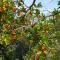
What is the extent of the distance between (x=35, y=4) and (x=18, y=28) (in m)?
0.94

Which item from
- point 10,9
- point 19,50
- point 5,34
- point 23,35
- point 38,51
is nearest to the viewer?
A: point 38,51

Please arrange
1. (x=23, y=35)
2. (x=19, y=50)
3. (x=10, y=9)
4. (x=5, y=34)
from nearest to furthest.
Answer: (x=5, y=34) < (x=10, y=9) < (x=23, y=35) < (x=19, y=50)

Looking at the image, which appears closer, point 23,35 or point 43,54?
point 43,54

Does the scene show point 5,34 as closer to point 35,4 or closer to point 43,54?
point 43,54

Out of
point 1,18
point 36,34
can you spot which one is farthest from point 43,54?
point 1,18

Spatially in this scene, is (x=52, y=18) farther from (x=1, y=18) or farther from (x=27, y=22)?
(x=1, y=18)

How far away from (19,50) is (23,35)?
10.3 meters

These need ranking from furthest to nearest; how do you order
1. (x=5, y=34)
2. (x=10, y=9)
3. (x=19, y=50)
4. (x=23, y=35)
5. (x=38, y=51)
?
1. (x=19, y=50)
2. (x=23, y=35)
3. (x=10, y=9)
4. (x=5, y=34)
5. (x=38, y=51)

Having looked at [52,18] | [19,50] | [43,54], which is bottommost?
[19,50]

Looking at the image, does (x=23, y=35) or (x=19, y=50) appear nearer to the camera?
(x=23, y=35)

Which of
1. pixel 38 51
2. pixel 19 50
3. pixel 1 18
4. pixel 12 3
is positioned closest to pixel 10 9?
pixel 12 3

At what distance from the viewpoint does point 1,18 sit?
6262mm

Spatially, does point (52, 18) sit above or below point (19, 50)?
above

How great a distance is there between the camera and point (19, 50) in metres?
17.6
